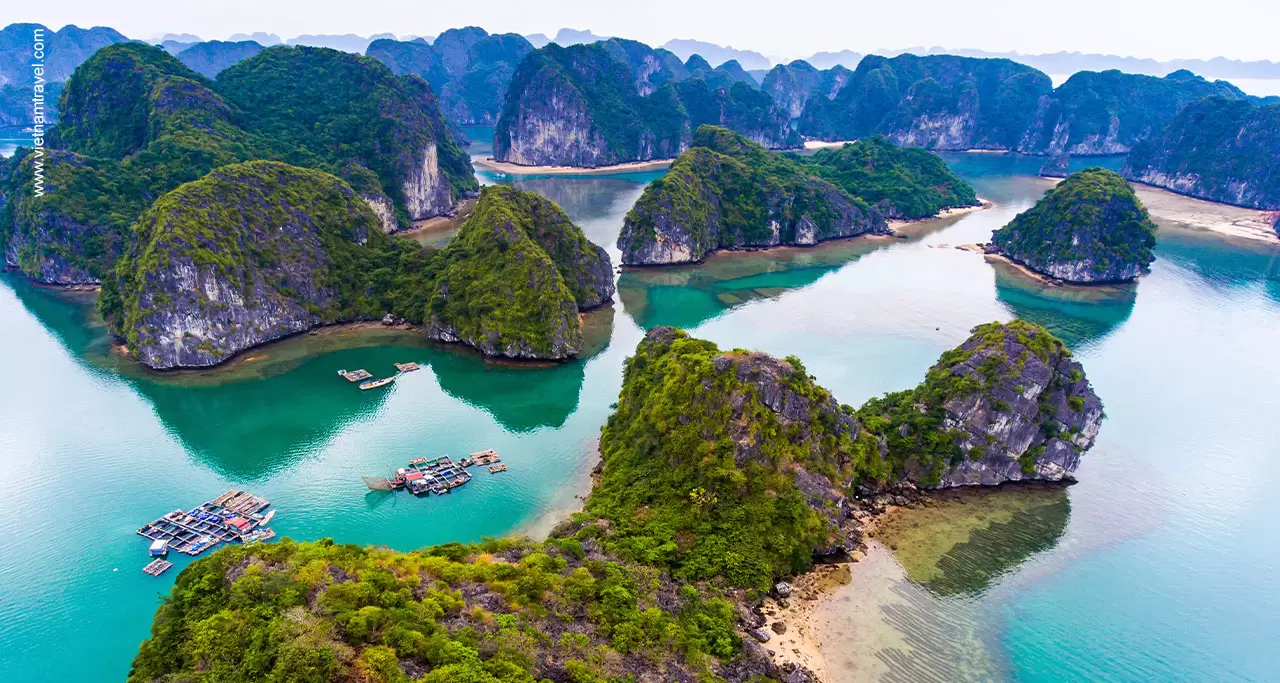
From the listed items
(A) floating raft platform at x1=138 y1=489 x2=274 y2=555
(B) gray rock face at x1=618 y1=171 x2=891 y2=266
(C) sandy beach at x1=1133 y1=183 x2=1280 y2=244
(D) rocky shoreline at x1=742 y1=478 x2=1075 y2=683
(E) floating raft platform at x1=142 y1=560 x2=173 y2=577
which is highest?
(C) sandy beach at x1=1133 y1=183 x2=1280 y2=244

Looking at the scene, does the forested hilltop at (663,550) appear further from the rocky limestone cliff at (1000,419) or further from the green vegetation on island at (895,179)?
the green vegetation on island at (895,179)

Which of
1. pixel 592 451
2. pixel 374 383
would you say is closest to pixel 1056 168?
pixel 592 451

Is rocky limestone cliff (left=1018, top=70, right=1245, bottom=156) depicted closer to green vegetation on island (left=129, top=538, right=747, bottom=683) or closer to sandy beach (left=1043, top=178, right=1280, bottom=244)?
sandy beach (left=1043, top=178, right=1280, bottom=244)

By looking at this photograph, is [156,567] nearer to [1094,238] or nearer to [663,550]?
[663,550]

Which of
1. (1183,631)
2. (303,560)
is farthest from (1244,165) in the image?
(303,560)

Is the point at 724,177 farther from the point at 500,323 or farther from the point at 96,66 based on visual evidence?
the point at 96,66

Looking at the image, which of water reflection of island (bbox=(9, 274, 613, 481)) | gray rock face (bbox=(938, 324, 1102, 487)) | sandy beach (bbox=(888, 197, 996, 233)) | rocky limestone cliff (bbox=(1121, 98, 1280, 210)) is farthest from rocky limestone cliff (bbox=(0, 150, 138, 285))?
rocky limestone cliff (bbox=(1121, 98, 1280, 210))
